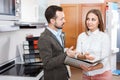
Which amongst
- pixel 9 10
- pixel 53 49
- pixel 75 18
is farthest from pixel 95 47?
pixel 75 18

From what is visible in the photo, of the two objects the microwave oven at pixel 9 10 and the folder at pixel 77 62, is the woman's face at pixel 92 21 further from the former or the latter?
the microwave oven at pixel 9 10

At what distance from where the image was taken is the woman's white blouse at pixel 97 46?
1.80m

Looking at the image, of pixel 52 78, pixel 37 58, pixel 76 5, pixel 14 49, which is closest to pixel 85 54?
pixel 52 78

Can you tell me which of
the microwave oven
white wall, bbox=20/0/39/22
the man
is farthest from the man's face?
white wall, bbox=20/0/39/22

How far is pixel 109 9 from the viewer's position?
5.29 meters

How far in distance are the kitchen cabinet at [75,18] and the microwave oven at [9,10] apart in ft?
12.9

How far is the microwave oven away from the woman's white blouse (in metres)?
0.78

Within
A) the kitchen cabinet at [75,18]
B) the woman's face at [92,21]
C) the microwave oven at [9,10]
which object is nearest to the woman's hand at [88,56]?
the woman's face at [92,21]

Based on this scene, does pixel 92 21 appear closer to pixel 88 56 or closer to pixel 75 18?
pixel 88 56

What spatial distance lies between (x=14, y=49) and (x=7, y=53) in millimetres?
215

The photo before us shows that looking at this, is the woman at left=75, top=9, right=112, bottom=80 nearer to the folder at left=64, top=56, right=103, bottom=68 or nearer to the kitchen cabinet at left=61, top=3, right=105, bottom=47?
the folder at left=64, top=56, right=103, bottom=68

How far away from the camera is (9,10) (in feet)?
6.63

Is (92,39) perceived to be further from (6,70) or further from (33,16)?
(33,16)

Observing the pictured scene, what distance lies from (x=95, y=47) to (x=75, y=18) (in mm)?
4317
